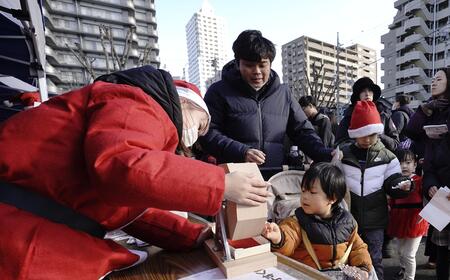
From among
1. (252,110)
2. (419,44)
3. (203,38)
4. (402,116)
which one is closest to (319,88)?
(402,116)

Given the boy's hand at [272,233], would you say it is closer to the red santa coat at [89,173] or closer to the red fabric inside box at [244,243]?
the red fabric inside box at [244,243]

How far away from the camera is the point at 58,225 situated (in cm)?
75

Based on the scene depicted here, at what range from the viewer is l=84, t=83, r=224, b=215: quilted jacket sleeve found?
0.65 metres

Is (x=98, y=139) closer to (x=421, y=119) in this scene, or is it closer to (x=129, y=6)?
(x=421, y=119)

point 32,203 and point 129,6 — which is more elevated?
point 129,6

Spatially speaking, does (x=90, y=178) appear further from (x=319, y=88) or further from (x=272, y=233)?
(x=319, y=88)

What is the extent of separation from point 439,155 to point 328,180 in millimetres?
1435

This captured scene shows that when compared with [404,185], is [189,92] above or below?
above

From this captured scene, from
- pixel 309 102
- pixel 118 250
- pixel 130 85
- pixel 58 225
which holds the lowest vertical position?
pixel 118 250

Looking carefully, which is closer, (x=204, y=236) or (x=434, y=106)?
(x=204, y=236)

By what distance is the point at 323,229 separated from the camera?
1660 mm

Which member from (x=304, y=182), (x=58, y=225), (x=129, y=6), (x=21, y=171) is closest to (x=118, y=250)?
(x=58, y=225)

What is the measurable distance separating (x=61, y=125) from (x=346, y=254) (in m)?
1.64

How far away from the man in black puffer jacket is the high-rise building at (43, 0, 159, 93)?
34626 millimetres
